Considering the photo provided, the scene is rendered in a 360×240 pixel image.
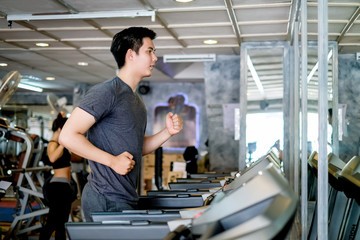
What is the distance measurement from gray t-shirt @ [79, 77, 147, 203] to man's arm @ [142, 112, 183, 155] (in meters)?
0.26

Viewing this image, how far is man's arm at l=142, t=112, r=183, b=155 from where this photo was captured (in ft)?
7.86

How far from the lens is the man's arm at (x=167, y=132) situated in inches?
94.3

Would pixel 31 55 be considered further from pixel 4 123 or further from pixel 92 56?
pixel 4 123

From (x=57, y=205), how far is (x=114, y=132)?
8.92 ft

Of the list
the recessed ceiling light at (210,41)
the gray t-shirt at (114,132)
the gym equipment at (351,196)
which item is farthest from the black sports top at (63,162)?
the gym equipment at (351,196)

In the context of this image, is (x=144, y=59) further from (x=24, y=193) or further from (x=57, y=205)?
(x=24, y=193)

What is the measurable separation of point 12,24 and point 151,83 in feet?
21.2

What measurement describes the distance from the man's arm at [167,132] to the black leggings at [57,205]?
2.31 m

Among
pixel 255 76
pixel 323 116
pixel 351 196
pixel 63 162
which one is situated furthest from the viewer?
pixel 255 76

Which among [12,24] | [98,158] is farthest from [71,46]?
[98,158]


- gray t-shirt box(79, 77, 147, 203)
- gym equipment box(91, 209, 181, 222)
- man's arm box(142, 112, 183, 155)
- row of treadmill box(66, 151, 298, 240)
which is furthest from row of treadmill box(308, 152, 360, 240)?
gray t-shirt box(79, 77, 147, 203)

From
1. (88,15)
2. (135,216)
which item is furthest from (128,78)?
(88,15)

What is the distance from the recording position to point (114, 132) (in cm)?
210

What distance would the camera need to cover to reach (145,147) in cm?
251
